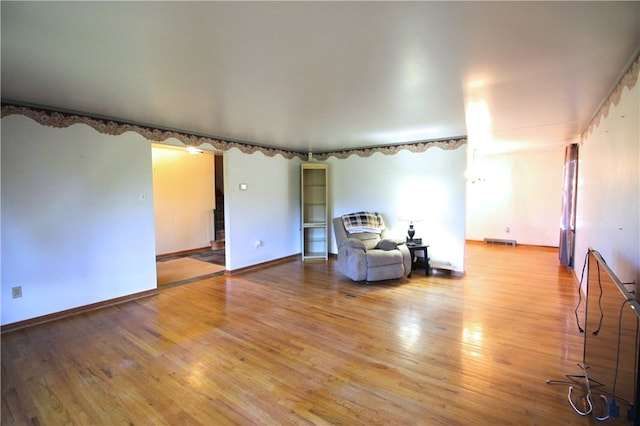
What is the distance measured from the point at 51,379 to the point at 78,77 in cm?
231

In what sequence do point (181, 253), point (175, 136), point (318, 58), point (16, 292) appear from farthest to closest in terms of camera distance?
point (181, 253), point (175, 136), point (16, 292), point (318, 58)

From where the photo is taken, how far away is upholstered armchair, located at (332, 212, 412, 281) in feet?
14.5

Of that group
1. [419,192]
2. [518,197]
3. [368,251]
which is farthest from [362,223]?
[518,197]

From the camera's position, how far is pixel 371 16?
61.0 inches

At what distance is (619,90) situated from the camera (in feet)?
7.91

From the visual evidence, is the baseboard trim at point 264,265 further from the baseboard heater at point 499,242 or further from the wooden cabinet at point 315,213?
the baseboard heater at point 499,242

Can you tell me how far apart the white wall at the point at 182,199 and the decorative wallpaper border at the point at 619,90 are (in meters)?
6.48

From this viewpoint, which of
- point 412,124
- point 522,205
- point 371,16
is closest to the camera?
point 371,16

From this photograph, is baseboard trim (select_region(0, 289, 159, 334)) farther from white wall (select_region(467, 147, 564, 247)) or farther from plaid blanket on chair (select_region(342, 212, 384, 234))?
white wall (select_region(467, 147, 564, 247))

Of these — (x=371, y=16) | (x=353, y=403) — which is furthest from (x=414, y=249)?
(x=371, y=16)

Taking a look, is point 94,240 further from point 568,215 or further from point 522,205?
point 522,205

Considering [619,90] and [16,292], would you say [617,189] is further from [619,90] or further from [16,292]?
[16,292]

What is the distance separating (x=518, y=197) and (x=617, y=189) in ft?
18.1

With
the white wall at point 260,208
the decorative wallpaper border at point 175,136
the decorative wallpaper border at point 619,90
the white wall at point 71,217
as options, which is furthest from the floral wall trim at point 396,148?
the white wall at point 71,217
